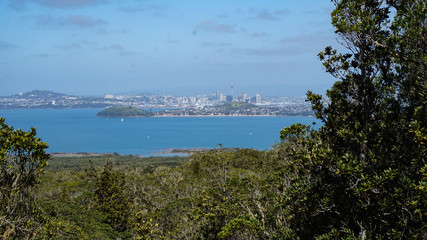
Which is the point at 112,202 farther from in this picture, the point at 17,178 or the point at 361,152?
the point at 361,152

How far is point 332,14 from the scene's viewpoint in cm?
639

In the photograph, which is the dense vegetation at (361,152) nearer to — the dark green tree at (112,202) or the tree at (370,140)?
the tree at (370,140)

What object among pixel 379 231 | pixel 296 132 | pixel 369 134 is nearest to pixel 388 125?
pixel 369 134

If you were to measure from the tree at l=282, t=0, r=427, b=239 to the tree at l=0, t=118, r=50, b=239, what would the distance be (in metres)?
5.13

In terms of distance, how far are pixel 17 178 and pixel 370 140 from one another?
21.6 ft

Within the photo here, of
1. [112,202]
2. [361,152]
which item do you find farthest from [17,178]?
[112,202]

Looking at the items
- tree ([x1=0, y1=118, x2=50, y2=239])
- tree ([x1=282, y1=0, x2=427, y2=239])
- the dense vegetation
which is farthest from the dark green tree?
tree ([x1=282, y1=0, x2=427, y2=239])

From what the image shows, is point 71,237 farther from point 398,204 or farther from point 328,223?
point 398,204

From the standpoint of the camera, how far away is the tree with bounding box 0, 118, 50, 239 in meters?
6.47

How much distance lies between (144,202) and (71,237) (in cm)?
1355

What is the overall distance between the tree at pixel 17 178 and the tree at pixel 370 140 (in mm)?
5132

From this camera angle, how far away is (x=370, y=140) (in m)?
5.69

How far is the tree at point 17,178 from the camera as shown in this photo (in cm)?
647

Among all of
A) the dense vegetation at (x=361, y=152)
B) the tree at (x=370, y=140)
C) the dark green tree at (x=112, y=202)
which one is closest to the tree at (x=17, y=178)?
the dense vegetation at (x=361, y=152)
